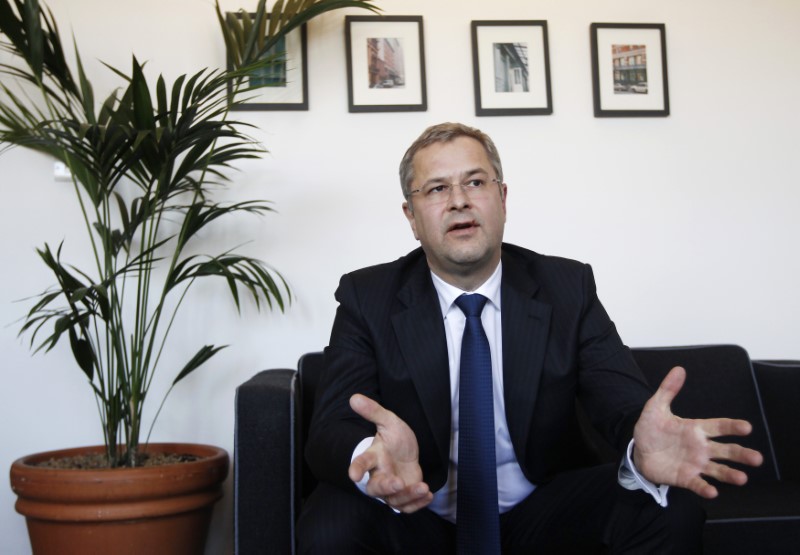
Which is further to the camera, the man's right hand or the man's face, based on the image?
the man's face

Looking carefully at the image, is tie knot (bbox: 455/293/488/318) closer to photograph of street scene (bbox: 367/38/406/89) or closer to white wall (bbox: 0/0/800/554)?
white wall (bbox: 0/0/800/554)

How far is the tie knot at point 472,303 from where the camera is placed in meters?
1.91

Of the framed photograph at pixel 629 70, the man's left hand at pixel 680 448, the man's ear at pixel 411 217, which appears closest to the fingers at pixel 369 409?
the man's left hand at pixel 680 448

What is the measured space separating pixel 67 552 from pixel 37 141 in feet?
3.62

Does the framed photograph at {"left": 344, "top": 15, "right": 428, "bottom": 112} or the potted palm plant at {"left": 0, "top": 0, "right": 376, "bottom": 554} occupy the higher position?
A: the framed photograph at {"left": 344, "top": 15, "right": 428, "bottom": 112}

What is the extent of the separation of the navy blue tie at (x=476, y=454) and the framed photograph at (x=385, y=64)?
125 centimetres

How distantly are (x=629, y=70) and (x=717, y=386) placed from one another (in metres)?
1.17

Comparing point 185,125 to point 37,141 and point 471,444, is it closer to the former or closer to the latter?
point 37,141

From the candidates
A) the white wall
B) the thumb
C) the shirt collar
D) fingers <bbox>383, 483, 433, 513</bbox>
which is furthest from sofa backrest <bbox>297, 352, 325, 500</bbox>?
the thumb

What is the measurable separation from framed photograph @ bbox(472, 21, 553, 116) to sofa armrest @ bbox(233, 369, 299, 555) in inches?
58.3

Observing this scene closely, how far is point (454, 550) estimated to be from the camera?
179 centimetres

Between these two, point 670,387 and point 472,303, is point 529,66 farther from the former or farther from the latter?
point 670,387

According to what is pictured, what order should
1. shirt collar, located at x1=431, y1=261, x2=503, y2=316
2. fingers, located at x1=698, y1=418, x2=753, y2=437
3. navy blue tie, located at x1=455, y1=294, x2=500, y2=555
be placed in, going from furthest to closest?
shirt collar, located at x1=431, y1=261, x2=503, y2=316
navy blue tie, located at x1=455, y1=294, x2=500, y2=555
fingers, located at x1=698, y1=418, x2=753, y2=437

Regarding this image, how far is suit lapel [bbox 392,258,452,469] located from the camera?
1835mm
